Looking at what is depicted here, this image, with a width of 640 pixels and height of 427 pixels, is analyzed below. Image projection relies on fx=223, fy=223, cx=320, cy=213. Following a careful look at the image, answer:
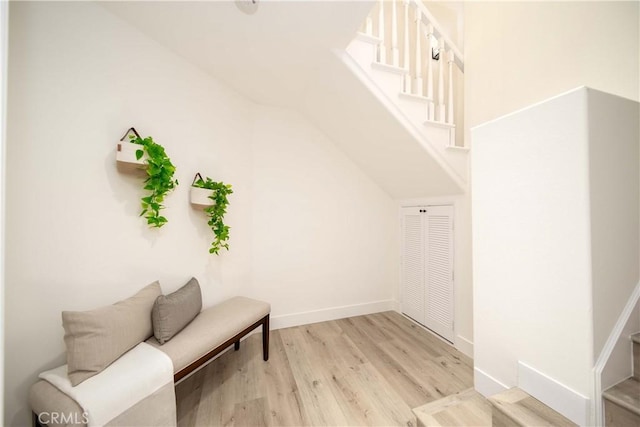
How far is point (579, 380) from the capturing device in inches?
36.8

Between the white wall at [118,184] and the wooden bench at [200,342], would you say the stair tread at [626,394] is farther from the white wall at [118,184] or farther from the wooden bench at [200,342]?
the white wall at [118,184]

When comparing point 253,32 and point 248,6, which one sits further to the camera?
point 253,32

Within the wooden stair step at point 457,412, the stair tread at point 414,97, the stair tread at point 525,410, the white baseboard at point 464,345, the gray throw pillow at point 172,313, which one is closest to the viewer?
the stair tread at point 525,410

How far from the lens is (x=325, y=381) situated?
5.49 ft

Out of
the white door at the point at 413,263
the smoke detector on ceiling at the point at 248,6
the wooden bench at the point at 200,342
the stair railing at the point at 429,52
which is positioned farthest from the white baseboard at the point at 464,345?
the smoke detector on ceiling at the point at 248,6

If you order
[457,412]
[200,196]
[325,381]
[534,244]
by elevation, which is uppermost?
[200,196]

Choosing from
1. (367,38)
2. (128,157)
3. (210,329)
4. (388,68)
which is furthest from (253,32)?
(210,329)

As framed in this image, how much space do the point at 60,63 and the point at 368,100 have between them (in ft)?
6.37

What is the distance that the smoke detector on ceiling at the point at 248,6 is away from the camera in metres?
1.33

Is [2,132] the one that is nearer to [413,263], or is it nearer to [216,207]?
[216,207]

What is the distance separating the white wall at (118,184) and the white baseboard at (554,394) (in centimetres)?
186

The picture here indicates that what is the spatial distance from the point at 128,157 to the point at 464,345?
2936mm

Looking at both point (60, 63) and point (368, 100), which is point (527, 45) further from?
point (60, 63)

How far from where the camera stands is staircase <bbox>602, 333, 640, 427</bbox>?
2.76 feet
